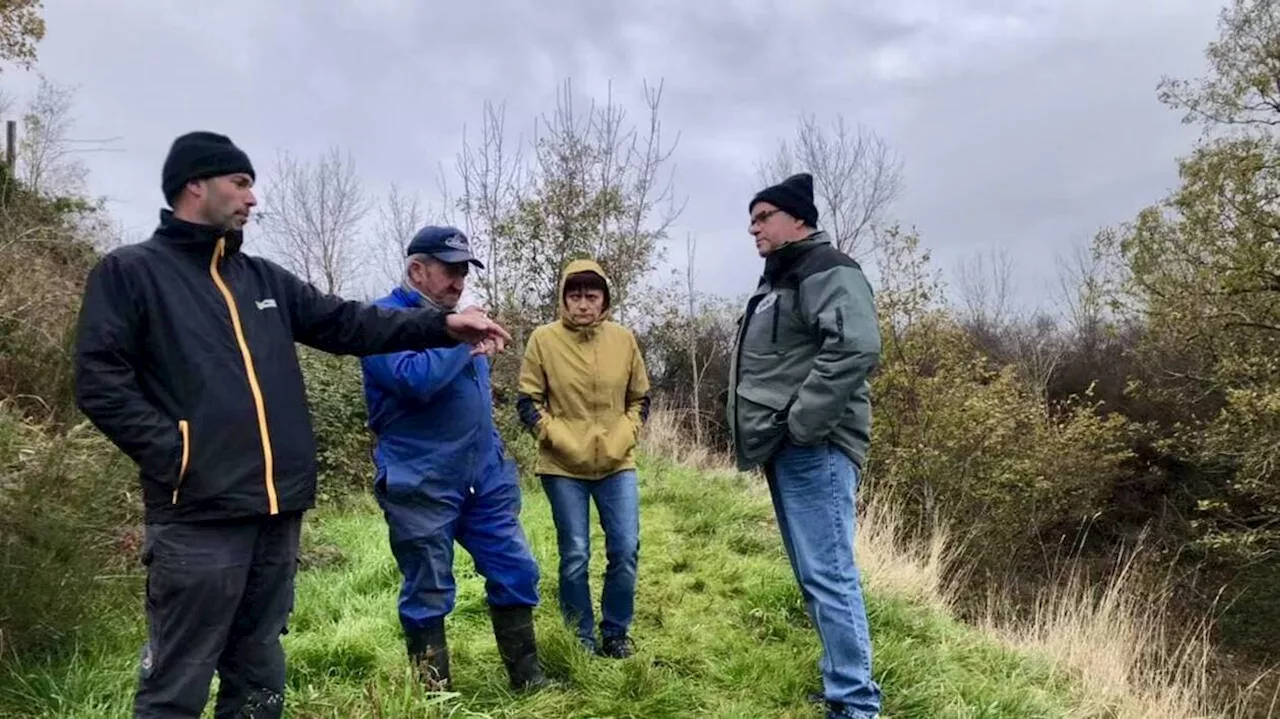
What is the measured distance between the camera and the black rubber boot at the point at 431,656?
309 cm

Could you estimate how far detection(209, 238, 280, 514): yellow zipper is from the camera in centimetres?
232

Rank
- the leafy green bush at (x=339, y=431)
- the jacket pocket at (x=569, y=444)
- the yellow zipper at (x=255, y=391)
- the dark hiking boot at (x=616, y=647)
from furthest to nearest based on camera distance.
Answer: the leafy green bush at (x=339, y=431) → the dark hiking boot at (x=616, y=647) → the jacket pocket at (x=569, y=444) → the yellow zipper at (x=255, y=391)

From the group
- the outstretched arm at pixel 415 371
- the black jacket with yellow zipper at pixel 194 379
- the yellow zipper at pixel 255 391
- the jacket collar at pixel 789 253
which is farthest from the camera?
the jacket collar at pixel 789 253

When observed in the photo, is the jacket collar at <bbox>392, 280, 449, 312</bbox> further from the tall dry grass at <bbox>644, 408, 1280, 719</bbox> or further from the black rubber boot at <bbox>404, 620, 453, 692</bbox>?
the tall dry grass at <bbox>644, 408, 1280, 719</bbox>

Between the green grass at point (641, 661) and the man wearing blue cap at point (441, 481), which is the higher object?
the man wearing blue cap at point (441, 481)

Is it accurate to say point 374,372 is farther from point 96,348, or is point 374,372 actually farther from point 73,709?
point 73,709

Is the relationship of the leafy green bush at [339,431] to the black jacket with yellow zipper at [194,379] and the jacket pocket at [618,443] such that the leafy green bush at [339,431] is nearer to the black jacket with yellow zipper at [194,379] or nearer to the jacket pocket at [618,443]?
the jacket pocket at [618,443]

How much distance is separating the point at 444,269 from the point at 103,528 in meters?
2.31

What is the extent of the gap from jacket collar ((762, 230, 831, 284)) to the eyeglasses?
139 millimetres

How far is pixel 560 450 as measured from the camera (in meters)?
3.81

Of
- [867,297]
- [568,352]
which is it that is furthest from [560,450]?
[867,297]

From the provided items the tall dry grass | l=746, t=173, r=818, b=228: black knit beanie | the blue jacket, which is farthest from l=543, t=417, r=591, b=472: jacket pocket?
the tall dry grass

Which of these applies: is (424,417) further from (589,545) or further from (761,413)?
(761,413)

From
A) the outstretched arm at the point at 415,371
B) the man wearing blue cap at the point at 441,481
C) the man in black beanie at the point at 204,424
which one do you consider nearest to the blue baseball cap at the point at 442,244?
the man wearing blue cap at the point at 441,481
